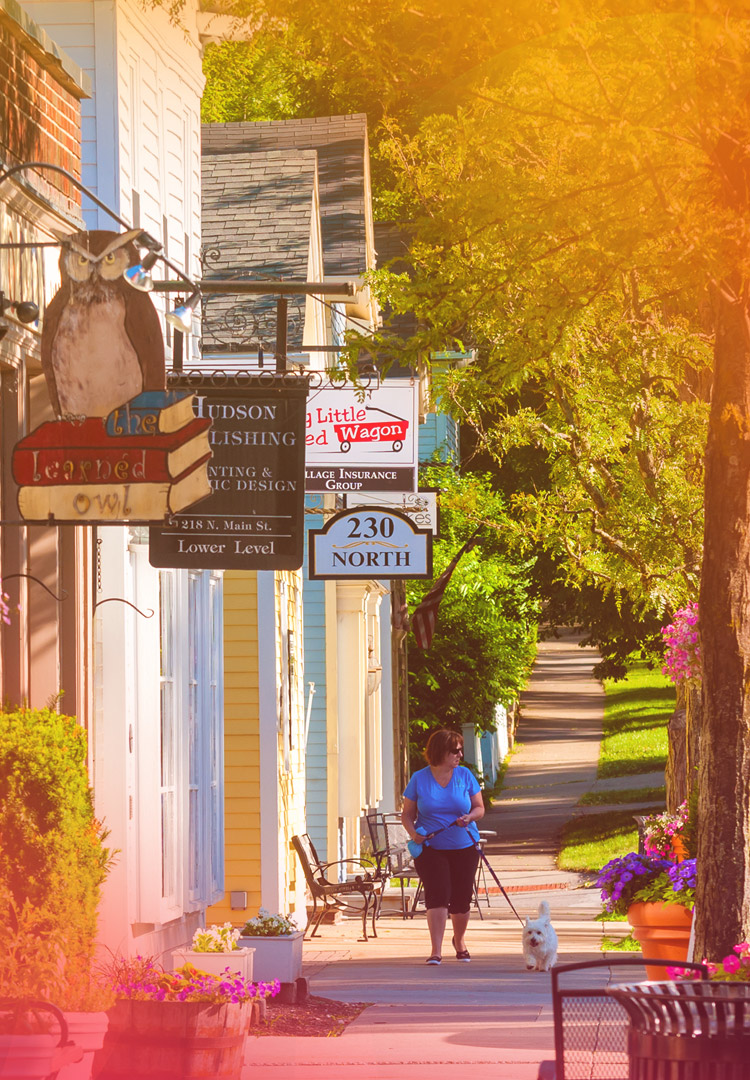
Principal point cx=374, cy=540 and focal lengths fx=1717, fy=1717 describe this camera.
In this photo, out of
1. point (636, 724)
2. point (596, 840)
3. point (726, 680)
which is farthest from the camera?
point (636, 724)

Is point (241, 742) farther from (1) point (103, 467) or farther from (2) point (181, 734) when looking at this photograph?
(1) point (103, 467)

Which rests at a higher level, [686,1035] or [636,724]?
[686,1035]

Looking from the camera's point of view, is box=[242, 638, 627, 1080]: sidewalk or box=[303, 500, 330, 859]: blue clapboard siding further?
box=[303, 500, 330, 859]: blue clapboard siding

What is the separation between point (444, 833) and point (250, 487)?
156 inches

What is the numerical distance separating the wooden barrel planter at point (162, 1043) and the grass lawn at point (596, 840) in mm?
17188

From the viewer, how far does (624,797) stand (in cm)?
3484

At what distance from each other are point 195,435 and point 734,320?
3102mm

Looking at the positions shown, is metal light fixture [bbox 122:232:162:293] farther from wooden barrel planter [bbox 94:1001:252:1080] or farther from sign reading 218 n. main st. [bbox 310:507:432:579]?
sign reading 218 n. main st. [bbox 310:507:432:579]

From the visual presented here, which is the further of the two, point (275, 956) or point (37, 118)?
point (275, 956)

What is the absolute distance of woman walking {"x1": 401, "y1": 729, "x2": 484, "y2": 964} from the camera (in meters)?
13.0

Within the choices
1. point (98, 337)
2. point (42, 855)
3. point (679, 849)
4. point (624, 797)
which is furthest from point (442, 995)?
point (624, 797)

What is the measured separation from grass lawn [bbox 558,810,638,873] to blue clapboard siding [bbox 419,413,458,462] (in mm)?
6983

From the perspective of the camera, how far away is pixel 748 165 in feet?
28.6

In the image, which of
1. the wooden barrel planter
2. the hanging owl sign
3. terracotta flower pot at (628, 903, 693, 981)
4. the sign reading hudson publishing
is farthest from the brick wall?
terracotta flower pot at (628, 903, 693, 981)
